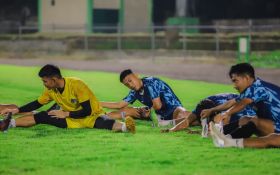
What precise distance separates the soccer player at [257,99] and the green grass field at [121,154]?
0.32 meters

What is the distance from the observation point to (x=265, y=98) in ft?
27.7

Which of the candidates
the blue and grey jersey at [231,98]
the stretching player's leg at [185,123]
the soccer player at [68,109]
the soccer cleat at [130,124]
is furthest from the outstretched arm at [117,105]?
the blue and grey jersey at [231,98]

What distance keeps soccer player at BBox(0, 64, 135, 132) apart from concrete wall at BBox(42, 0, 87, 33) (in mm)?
25523

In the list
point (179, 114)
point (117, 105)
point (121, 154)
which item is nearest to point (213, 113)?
point (179, 114)

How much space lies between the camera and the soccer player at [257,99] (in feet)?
27.7

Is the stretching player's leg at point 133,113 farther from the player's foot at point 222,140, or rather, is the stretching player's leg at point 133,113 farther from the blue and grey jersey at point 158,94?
the player's foot at point 222,140

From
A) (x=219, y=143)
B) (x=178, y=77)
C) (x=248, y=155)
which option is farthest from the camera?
(x=178, y=77)

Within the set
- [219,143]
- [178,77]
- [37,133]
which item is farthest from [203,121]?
→ [178,77]

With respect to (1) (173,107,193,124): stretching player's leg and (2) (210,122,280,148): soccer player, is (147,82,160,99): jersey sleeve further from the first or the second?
(2) (210,122,280,148): soccer player

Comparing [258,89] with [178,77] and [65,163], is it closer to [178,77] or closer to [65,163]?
[65,163]

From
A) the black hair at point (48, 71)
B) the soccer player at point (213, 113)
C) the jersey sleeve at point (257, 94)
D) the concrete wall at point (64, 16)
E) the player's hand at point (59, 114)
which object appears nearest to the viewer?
the jersey sleeve at point (257, 94)

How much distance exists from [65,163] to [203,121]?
2721 millimetres

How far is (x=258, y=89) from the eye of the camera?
332 inches

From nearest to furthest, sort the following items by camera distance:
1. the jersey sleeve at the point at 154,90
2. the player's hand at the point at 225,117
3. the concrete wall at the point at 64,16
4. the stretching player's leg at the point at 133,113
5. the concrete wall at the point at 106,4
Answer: the player's hand at the point at 225,117, the jersey sleeve at the point at 154,90, the stretching player's leg at the point at 133,113, the concrete wall at the point at 106,4, the concrete wall at the point at 64,16
